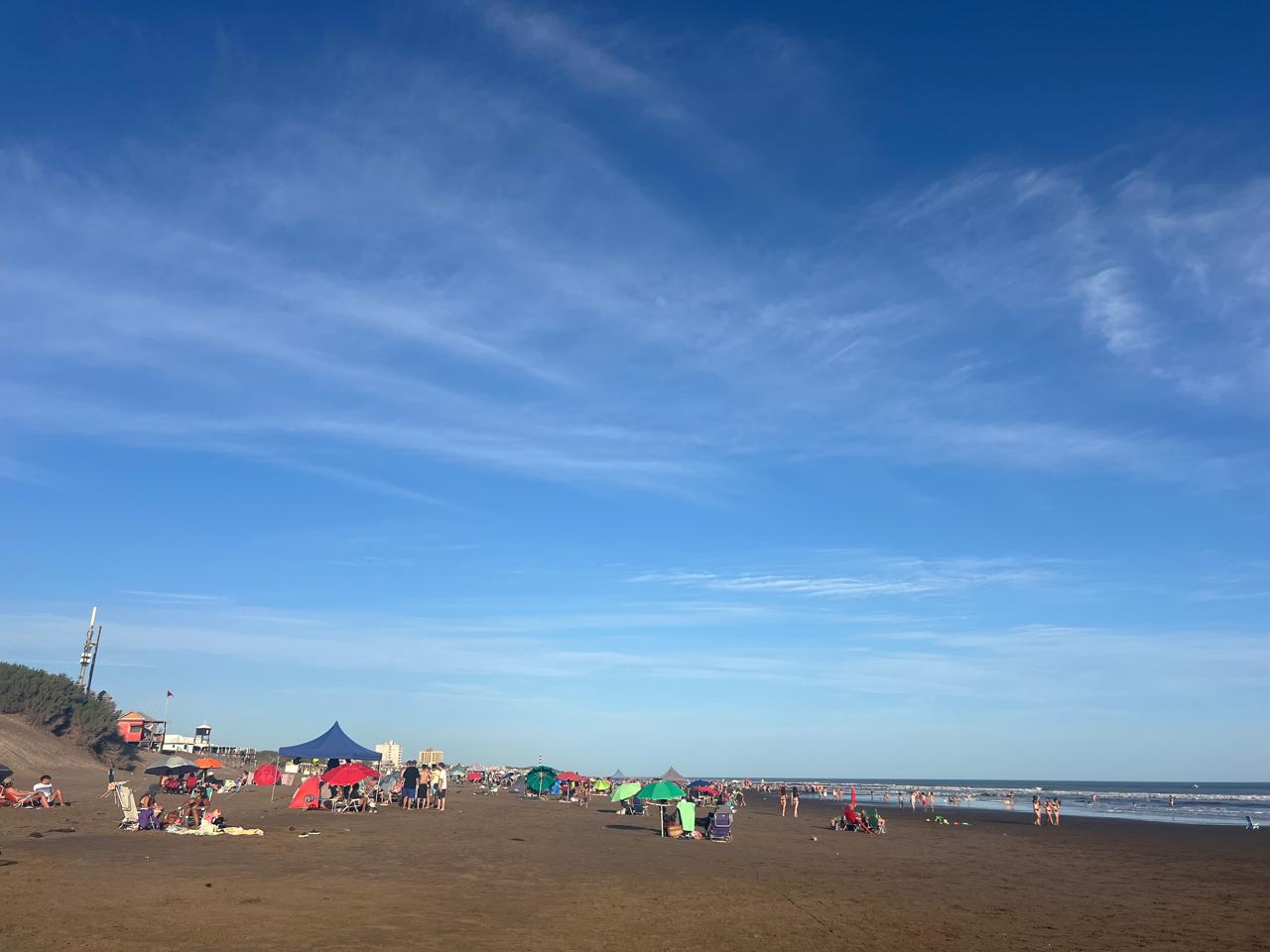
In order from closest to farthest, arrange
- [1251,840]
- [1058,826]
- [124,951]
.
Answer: [124,951], [1251,840], [1058,826]

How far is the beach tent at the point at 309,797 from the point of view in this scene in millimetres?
29922

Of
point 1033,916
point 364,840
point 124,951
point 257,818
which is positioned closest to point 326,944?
point 124,951

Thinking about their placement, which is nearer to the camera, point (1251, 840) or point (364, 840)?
point (364, 840)

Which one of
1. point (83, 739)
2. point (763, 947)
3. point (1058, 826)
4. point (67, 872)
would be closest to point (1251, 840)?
point (1058, 826)

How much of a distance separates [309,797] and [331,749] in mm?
2220

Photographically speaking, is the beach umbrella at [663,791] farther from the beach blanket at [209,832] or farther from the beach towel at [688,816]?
the beach blanket at [209,832]

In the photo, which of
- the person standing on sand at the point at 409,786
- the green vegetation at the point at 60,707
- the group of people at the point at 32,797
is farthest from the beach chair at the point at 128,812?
the green vegetation at the point at 60,707

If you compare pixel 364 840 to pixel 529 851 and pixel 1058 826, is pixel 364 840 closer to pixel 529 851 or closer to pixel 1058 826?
pixel 529 851

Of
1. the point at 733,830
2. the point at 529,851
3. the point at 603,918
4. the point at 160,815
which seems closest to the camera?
the point at 603,918

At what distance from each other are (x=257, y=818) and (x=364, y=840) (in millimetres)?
7954

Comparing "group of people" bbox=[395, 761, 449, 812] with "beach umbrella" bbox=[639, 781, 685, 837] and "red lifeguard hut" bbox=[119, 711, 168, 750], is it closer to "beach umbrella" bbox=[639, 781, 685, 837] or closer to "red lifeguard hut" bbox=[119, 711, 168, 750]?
"beach umbrella" bbox=[639, 781, 685, 837]

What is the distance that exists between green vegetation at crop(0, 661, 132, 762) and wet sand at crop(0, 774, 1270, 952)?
3641 cm

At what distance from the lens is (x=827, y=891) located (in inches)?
599

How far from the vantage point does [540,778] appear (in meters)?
48.3
